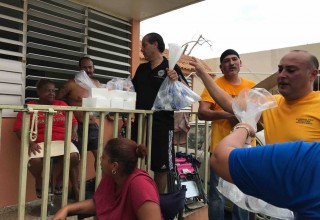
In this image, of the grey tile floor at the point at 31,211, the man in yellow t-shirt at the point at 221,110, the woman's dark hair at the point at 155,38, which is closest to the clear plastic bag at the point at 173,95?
the man in yellow t-shirt at the point at 221,110

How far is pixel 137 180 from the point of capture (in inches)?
79.5

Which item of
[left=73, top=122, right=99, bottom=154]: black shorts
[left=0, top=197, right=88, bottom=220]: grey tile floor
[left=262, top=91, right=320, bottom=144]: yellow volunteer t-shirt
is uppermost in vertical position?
[left=262, top=91, right=320, bottom=144]: yellow volunteer t-shirt

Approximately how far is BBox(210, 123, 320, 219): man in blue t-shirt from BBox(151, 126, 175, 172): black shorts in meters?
1.58

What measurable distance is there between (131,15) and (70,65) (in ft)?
3.96

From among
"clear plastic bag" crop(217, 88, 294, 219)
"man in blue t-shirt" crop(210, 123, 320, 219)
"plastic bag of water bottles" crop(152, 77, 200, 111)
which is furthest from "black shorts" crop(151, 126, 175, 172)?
"man in blue t-shirt" crop(210, 123, 320, 219)

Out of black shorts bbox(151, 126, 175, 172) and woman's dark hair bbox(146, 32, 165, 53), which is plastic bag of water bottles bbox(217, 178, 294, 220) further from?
woman's dark hair bbox(146, 32, 165, 53)

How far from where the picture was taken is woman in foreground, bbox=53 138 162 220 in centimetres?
194

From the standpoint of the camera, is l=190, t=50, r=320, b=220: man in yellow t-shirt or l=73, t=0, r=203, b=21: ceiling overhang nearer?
l=190, t=50, r=320, b=220: man in yellow t-shirt

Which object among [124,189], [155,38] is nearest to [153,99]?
[155,38]

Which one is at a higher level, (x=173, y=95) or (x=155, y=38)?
(x=155, y=38)

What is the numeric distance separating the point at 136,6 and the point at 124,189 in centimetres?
282

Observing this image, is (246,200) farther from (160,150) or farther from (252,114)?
(160,150)

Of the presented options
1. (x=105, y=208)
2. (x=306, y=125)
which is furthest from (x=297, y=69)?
(x=105, y=208)

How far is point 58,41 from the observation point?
381cm
